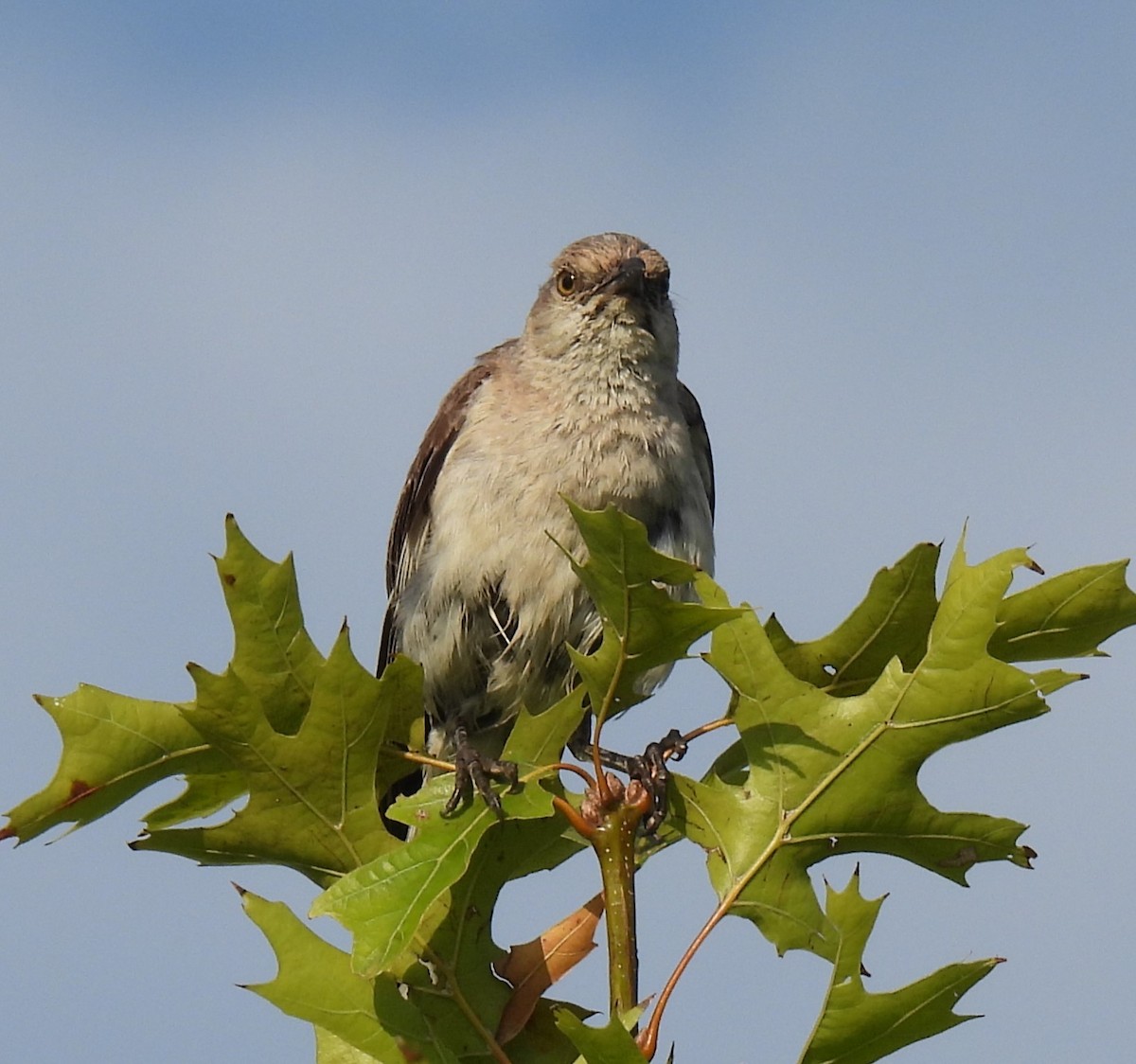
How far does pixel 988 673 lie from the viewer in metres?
3.37

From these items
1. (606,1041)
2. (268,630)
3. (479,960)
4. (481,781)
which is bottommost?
(606,1041)

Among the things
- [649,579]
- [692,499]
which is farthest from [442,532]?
[649,579]

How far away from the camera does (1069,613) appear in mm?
3635

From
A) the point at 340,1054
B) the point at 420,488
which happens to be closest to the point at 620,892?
the point at 340,1054

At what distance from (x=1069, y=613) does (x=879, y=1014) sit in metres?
1.06

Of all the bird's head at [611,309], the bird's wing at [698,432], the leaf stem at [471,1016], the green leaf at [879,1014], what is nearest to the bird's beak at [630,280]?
the bird's head at [611,309]

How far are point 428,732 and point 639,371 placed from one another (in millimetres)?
1878

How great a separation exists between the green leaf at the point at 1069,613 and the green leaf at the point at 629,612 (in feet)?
2.57

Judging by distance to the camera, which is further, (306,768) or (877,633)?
(877,633)

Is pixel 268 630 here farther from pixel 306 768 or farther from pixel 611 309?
pixel 611 309

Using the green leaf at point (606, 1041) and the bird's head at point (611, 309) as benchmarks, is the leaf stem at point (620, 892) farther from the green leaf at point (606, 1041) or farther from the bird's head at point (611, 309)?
the bird's head at point (611, 309)

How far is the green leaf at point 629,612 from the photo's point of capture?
3285 millimetres

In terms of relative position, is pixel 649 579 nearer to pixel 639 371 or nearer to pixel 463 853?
pixel 463 853

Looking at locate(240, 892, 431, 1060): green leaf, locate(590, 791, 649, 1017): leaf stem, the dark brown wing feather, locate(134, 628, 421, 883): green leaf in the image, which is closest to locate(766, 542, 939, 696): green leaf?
locate(590, 791, 649, 1017): leaf stem
